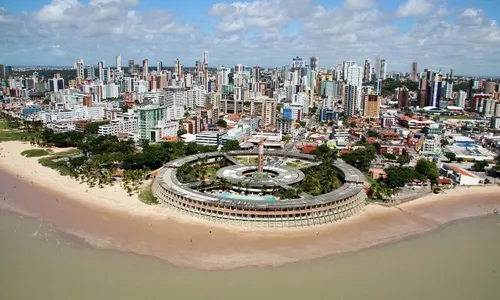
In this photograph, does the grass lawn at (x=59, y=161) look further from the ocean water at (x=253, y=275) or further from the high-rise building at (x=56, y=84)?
the high-rise building at (x=56, y=84)

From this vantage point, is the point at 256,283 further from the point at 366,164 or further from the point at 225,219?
the point at 366,164

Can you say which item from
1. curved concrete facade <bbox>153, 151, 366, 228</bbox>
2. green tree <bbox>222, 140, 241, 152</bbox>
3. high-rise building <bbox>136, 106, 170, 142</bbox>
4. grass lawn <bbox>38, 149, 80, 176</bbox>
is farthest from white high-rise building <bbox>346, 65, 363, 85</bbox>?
curved concrete facade <bbox>153, 151, 366, 228</bbox>

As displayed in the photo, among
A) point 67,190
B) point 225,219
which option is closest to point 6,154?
point 67,190

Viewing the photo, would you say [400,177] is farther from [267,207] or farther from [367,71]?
[367,71]

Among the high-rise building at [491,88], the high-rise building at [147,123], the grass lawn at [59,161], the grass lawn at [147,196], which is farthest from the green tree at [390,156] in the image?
the high-rise building at [491,88]

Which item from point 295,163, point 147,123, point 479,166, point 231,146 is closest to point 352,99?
point 479,166
